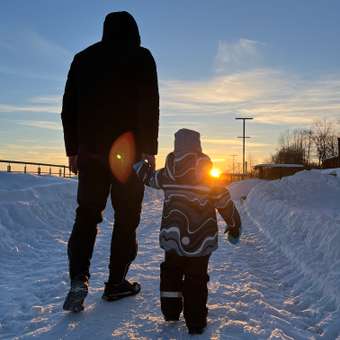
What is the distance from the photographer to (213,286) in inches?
185

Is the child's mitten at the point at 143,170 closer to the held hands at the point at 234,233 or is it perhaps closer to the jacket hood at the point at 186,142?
the jacket hood at the point at 186,142

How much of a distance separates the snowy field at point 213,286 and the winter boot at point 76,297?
0.20 feet

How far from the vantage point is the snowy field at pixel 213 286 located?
3.34 m

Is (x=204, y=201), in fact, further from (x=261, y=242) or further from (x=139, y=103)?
(x=261, y=242)

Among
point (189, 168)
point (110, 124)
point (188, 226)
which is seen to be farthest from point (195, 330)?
point (110, 124)

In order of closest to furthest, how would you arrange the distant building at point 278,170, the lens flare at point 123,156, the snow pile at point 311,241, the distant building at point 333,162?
1. the lens flare at point 123,156
2. the snow pile at point 311,241
3. the distant building at point 333,162
4. the distant building at point 278,170

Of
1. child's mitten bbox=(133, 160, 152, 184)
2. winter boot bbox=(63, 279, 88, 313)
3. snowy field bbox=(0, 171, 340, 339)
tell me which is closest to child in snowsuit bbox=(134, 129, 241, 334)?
child's mitten bbox=(133, 160, 152, 184)

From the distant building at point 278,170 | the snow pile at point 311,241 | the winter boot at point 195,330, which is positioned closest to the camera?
the winter boot at point 195,330

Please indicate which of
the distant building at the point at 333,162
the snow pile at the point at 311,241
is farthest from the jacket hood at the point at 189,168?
the distant building at the point at 333,162

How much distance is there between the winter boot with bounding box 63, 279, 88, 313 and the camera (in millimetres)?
3516

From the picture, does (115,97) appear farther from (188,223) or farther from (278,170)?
(278,170)

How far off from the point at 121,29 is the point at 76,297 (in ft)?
6.98

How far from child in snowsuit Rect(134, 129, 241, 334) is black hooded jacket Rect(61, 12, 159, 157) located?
0.39 m

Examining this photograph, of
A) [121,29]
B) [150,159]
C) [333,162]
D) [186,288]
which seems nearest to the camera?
[186,288]
